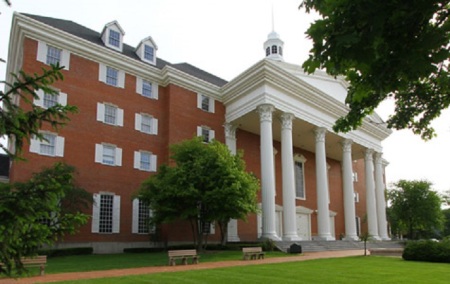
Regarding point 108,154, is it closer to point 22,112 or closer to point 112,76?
point 112,76

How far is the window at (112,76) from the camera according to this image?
3108cm

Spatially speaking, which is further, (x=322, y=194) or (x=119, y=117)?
(x=322, y=194)

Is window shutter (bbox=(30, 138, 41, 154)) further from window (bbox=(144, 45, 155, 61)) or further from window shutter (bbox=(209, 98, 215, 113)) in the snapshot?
window shutter (bbox=(209, 98, 215, 113))

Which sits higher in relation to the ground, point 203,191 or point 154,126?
point 154,126

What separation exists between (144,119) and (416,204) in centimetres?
3371

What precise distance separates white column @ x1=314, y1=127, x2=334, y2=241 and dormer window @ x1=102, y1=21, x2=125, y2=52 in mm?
18853

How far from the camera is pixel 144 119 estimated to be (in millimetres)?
32750

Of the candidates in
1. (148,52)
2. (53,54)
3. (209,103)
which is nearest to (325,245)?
(209,103)

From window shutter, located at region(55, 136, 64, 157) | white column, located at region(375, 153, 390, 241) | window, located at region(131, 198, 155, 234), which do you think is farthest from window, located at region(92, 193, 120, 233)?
white column, located at region(375, 153, 390, 241)

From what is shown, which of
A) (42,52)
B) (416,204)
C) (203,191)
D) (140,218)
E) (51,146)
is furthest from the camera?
(416,204)

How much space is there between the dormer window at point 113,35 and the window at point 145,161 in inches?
341

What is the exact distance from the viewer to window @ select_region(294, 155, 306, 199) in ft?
144

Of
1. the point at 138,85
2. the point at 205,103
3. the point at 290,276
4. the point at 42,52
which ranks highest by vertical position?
the point at 42,52

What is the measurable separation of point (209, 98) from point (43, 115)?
2927cm
